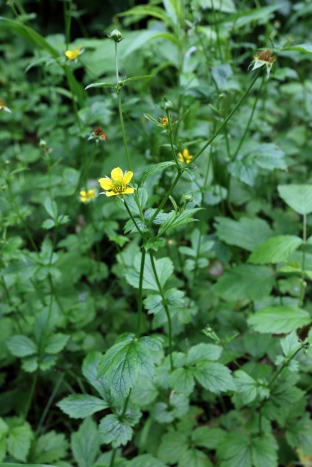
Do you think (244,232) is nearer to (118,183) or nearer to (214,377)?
(214,377)

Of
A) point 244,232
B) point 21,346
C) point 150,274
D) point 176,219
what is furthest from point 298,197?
point 21,346

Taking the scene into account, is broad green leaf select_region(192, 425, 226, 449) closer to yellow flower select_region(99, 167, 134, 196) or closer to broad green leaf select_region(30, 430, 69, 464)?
broad green leaf select_region(30, 430, 69, 464)

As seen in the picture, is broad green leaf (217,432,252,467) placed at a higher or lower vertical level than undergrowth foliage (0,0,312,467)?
lower

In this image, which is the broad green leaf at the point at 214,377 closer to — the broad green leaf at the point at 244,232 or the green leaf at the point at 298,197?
the broad green leaf at the point at 244,232

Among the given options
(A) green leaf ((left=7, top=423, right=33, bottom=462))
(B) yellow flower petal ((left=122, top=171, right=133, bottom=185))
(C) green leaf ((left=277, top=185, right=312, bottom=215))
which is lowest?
(A) green leaf ((left=7, top=423, right=33, bottom=462))

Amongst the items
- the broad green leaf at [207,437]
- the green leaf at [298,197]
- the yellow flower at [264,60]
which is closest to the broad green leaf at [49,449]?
the broad green leaf at [207,437]

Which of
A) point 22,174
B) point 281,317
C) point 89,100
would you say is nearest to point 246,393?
point 281,317

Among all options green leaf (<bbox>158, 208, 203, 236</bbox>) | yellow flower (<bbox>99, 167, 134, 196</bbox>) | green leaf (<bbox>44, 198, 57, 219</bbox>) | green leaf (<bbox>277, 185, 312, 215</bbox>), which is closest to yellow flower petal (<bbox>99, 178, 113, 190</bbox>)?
yellow flower (<bbox>99, 167, 134, 196</bbox>)

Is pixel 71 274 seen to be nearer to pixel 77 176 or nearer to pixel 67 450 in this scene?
pixel 77 176
